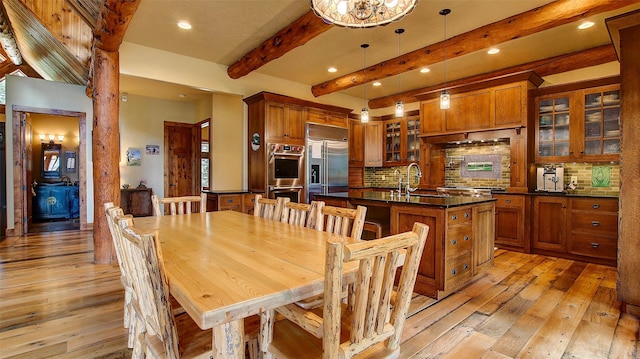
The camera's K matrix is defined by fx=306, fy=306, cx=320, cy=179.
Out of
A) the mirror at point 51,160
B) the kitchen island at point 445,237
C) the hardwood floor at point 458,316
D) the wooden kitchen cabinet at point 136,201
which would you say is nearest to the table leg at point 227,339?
the hardwood floor at point 458,316

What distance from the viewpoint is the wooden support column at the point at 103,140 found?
357cm

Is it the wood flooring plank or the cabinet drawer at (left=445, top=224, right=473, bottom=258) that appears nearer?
the wood flooring plank

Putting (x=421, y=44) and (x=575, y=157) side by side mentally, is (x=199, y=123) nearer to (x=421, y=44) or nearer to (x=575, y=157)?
(x=421, y=44)

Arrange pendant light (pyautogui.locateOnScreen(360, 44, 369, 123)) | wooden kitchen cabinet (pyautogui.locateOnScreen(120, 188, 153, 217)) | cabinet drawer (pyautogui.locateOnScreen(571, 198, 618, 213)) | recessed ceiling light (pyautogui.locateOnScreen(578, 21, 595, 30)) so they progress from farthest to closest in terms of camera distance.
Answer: wooden kitchen cabinet (pyautogui.locateOnScreen(120, 188, 153, 217))
pendant light (pyautogui.locateOnScreen(360, 44, 369, 123))
cabinet drawer (pyautogui.locateOnScreen(571, 198, 618, 213))
recessed ceiling light (pyautogui.locateOnScreen(578, 21, 595, 30))

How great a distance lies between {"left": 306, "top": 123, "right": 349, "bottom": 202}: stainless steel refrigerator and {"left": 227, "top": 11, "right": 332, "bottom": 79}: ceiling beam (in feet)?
4.88

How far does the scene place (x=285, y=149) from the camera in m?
5.11

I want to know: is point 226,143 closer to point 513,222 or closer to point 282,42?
point 282,42

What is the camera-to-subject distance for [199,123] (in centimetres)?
666

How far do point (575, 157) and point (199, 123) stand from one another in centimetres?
667

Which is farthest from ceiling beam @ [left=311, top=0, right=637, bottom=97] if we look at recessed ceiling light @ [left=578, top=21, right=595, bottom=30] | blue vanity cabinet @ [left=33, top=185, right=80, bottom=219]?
blue vanity cabinet @ [left=33, top=185, right=80, bottom=219]

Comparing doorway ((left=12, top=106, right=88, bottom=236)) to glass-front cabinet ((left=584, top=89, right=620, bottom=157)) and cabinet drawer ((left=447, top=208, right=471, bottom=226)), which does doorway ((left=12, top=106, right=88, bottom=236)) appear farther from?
glass-front cabinet ((left=584, top=89, right=620, bottom=157))

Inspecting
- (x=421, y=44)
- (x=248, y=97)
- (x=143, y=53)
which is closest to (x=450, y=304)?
(x=421, y=44)

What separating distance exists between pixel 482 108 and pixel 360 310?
4724mm

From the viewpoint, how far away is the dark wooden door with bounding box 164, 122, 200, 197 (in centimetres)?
697
